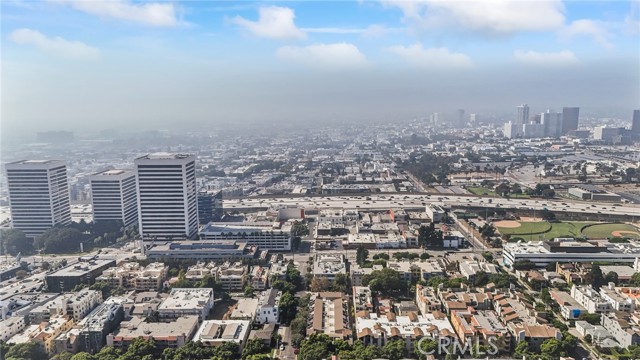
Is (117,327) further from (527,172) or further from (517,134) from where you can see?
(517,134)

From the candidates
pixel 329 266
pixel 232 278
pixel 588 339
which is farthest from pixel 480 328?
pixel 232 278

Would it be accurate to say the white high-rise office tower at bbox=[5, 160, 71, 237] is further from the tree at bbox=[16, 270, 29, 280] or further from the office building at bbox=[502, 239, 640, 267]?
the office building at bbox=[502, 239, 640, 267]

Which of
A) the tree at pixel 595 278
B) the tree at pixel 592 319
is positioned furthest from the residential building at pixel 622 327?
the tree at pixel 595 278

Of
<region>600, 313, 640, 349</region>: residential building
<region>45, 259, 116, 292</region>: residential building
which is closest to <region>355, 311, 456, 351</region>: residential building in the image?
<region>600, 313, 640, 349</region>: residential building

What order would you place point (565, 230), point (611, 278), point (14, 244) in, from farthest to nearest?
point (565, 230) < point (14, 244) < point (611, 278)

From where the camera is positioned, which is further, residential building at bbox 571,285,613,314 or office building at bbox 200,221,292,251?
office building at bbox 200,221,292,251

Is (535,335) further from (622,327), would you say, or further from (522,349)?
(622,327)
